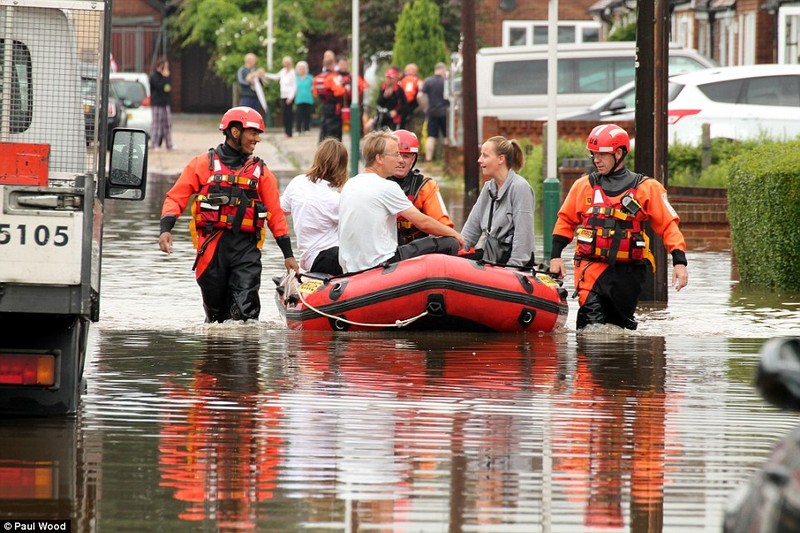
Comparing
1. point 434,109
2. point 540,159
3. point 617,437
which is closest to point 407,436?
point 617,437

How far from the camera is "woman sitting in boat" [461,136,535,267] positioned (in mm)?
12906

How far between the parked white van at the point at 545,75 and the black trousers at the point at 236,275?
17774 millimetres

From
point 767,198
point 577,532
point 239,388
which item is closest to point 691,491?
point 577,532

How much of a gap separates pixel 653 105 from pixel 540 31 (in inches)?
1376

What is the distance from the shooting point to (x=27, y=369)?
836cm

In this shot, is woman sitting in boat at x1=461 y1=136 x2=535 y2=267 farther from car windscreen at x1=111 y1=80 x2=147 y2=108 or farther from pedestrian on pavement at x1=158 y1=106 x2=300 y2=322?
car windscreen at x1=111 y1=80 x2=147 y2=108

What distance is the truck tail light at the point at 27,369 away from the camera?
27.3 ft

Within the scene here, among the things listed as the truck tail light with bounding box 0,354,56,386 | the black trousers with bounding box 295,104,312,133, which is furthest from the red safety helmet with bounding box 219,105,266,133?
the black trousers with bounding box 295,104,312,133

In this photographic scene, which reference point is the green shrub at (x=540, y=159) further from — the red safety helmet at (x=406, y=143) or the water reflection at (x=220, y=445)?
the water reflection at (x=220, y=445)

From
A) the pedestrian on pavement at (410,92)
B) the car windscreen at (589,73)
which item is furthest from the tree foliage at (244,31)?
the car windscreen at (589,73)

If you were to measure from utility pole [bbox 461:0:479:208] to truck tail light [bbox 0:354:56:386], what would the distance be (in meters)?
17.3

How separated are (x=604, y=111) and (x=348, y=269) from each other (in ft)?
45.1

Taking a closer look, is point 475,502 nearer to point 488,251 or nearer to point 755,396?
point 755,396

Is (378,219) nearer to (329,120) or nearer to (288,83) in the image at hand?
(329,120)
